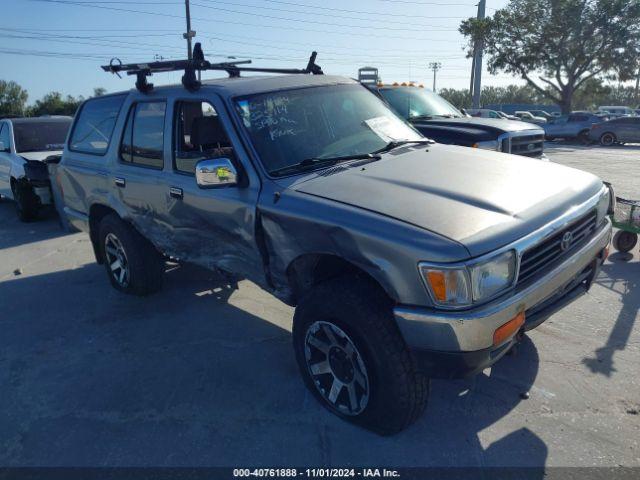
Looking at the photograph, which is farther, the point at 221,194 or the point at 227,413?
the point at 221,194

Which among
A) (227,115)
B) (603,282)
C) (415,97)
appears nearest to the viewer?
(227,115)

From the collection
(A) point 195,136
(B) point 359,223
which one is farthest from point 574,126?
(B) point 359,223

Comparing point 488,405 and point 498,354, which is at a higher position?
point 498,354

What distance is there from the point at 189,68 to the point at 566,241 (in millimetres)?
2959

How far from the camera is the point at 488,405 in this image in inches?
122

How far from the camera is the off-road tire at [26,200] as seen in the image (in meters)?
8.31

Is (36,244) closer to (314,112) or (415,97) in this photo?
(314,112)

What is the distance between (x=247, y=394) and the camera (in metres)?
3.34

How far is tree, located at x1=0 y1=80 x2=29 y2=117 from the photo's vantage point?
2490 inches

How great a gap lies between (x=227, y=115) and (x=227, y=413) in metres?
1.97

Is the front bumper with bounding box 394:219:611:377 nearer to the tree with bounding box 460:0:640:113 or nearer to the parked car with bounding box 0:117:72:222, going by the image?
the parked car with bounding box 0:117:72:222

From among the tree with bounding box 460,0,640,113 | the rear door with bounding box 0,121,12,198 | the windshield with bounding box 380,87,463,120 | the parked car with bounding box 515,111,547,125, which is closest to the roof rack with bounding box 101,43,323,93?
the windshield with bounding box 380,87,463,120

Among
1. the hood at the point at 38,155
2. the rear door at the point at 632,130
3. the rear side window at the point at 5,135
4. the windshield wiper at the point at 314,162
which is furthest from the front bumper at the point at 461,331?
the rear door at the point at 632,130

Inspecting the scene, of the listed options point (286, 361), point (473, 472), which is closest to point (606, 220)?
point (473, 472)
